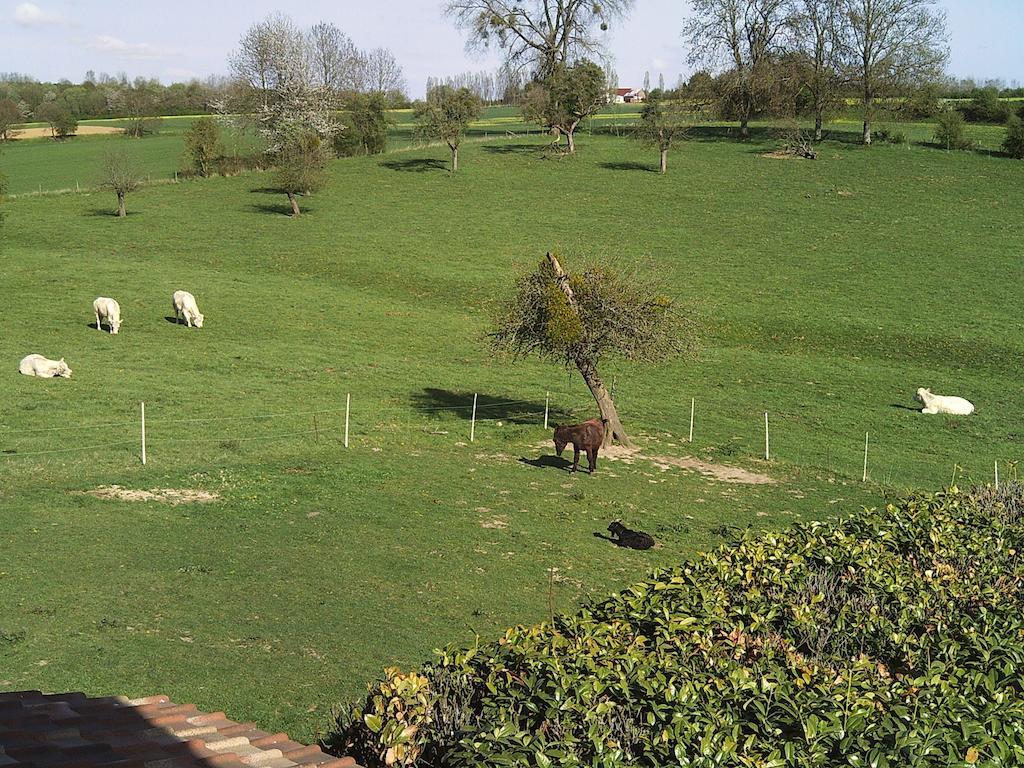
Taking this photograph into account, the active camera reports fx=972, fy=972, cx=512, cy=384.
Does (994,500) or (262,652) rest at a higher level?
(994,500)

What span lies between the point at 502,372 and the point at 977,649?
90.4 ft

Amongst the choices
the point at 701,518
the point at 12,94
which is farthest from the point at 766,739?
the point at 12,94

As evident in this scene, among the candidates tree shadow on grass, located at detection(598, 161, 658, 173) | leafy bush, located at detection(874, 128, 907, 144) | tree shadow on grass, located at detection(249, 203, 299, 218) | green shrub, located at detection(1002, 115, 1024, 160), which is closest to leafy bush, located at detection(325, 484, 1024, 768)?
tree shadow on grass, located at detection(249, 203, 299, 218)

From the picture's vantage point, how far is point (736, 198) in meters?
61.7

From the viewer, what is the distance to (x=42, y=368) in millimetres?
28547

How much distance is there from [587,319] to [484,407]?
5.75 metres

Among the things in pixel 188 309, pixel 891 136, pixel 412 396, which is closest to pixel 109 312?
pixel 188 309

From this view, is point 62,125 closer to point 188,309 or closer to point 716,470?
point 188,309

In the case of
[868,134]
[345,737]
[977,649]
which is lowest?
→ [345,737]

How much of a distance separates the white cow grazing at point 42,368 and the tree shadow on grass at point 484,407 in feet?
34.0

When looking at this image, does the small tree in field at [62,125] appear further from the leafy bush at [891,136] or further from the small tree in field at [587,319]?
the small tree in field at [587,319]

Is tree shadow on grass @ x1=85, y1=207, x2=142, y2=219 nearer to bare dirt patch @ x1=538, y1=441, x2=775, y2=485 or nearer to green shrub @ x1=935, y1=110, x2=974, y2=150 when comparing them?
bare dirt patch @ x1=538, y1=441, x2=775, y2=485

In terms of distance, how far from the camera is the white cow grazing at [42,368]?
28531mm

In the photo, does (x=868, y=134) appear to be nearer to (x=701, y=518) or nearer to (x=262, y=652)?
(x=701, y=518)
